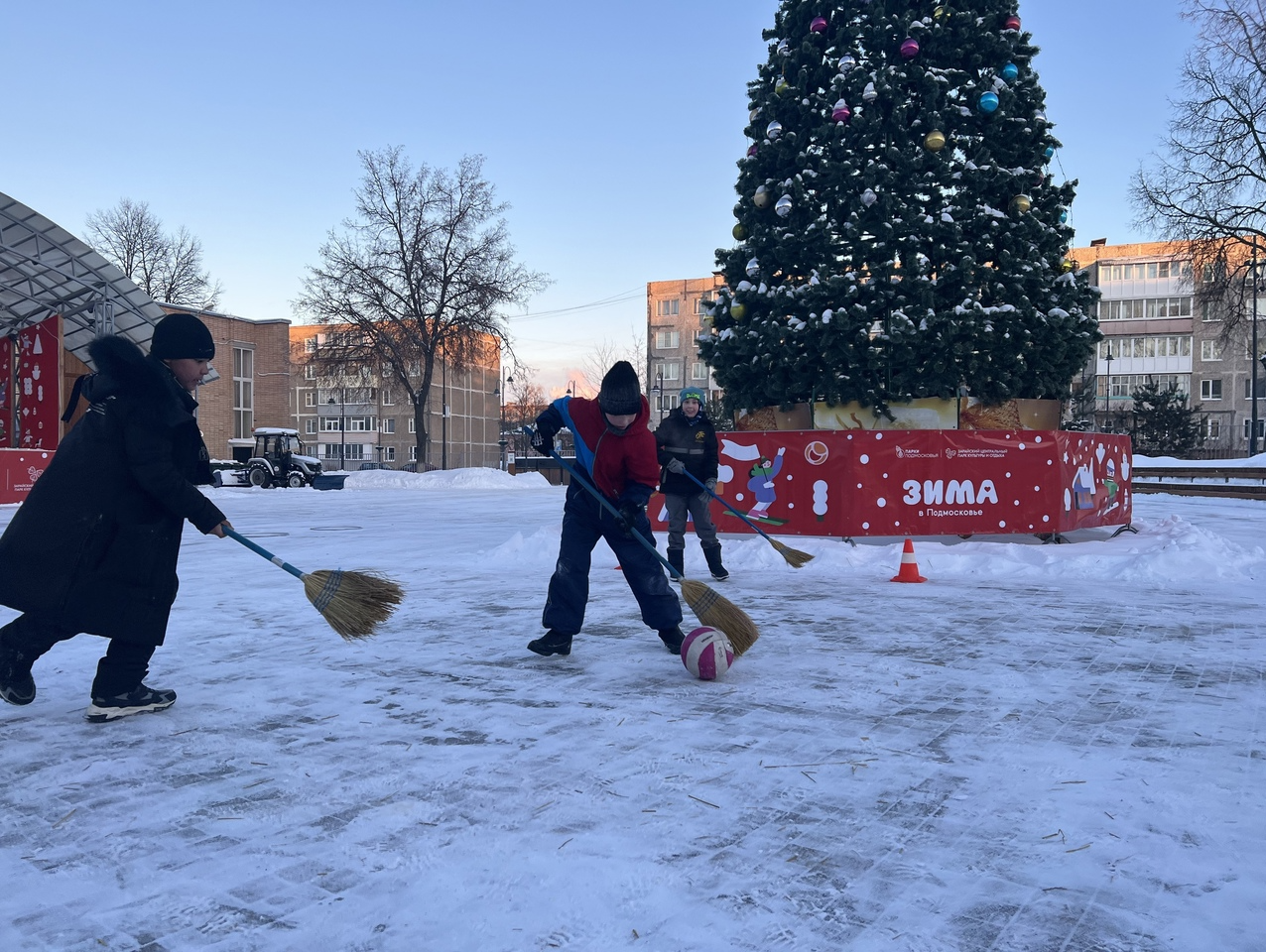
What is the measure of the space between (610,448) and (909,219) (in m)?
8.28

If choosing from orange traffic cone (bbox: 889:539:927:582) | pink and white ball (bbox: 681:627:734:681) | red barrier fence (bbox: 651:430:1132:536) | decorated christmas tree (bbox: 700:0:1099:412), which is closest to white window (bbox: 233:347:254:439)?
decorated christmas tree (bbox: 700:0:1099:412)

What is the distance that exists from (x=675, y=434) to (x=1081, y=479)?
20.7 ft

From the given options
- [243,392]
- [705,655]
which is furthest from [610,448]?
[243,392]

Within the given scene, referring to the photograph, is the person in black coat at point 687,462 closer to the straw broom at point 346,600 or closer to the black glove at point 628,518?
the black glove at point 628,518

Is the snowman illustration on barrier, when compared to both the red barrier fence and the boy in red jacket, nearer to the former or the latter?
the red barrier fence

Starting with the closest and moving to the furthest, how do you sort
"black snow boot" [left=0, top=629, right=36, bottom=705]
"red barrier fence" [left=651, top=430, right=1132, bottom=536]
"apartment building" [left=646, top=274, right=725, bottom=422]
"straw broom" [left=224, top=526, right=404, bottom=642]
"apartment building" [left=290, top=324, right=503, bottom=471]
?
"black snow boot" [left=0, top=629, right=36, bottom=705] < "straw broom" [left=224, top=526, right=404, bottom=642] < "red barrier fence" [left=651, top=430, right=1132, bottom=536] < "apartment building" [left=646, top=274, right=725, bottom=422] < "apartment building" [left=290, top=324, right=503, bottom=471]

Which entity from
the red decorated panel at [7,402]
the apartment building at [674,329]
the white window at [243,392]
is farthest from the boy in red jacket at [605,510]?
the apartment building at [674,329]

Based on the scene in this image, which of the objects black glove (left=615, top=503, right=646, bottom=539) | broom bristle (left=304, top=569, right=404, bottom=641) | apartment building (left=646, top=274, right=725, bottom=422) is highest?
apartment building (left=646, top=274, right=725, bottom=422)

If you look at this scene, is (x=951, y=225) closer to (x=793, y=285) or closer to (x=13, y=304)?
(x=793, y=285)

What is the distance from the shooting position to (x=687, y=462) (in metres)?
8.92

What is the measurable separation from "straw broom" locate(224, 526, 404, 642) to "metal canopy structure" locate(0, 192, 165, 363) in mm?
20414

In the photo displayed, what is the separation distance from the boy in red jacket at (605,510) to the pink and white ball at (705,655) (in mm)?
503

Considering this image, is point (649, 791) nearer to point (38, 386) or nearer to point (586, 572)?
point (586, 572)

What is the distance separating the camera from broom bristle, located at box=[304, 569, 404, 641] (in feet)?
15.8
